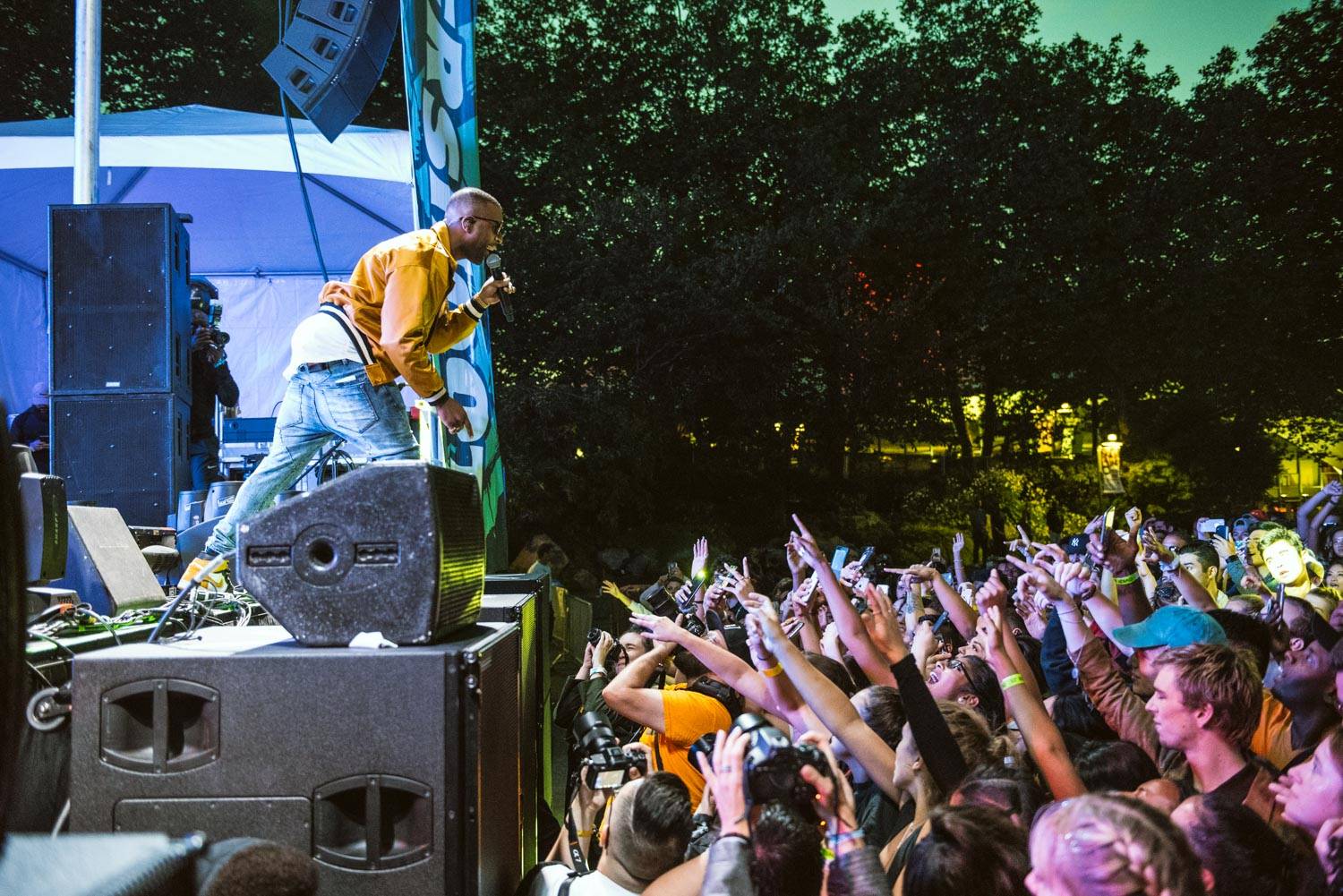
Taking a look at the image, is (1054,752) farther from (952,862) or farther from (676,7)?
(676,7)

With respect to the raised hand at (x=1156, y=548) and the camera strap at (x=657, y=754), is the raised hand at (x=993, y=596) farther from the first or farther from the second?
the raised hand at (x=1156, y=548)

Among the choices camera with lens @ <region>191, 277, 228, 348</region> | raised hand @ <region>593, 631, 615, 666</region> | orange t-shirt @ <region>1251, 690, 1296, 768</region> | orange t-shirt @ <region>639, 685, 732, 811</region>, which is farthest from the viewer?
camera with lens @ <region>191, 277, 228, 348</region>

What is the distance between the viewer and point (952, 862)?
1.99m

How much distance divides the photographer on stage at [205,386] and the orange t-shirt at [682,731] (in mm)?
4166

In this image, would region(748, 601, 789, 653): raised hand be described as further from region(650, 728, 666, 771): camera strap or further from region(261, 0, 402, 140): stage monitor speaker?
region(261, 0, 402, 140): stage monitor speaker

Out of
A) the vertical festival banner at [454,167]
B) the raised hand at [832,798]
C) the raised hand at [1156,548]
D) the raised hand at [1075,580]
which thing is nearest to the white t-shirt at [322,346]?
the vertical festival banner at [454,167]

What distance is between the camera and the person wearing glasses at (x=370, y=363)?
12.2 feet

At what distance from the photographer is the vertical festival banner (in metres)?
5.38

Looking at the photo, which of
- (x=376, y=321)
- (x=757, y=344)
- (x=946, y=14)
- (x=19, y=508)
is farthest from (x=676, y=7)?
(x=19, y=508)

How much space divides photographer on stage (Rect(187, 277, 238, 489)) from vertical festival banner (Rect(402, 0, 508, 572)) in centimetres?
222

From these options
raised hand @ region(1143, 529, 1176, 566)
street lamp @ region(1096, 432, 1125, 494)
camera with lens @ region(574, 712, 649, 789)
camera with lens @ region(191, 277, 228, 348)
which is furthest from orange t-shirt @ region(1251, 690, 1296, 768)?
street lamp @ region(1096, 432, 1125, 494)

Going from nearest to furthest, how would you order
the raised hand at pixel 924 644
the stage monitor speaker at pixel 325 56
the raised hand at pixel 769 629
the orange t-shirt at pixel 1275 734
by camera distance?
1. the raised hand at pixel 769 629
2. the orange t-shirt at pixel 1275 734
3. the raised hand at pixel 924 644
4. the stage monitor speaker at pixel 325 56

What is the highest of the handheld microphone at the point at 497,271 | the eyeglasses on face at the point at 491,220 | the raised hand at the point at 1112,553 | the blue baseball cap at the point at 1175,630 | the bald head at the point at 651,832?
the eyeglasses on face at the point at 491,220

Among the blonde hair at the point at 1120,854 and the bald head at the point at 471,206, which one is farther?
the bald head at the point at 471,206
